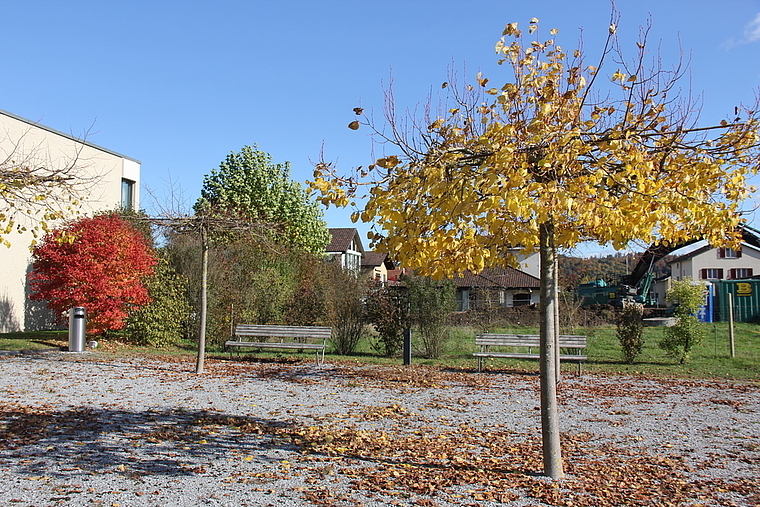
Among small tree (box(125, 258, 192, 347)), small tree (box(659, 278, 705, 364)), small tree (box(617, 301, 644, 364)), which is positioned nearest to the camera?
small tree (box(659, 278, 705, 364))

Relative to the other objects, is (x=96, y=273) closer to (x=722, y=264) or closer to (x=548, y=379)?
(x=548, y=379)

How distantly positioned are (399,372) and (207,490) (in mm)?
7773

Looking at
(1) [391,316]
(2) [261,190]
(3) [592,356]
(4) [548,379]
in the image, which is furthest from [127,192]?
(4) [548,379]

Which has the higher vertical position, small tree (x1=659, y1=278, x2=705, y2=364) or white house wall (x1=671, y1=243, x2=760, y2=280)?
white house wall (x1=671, y1=243, x2=760, y2=280)

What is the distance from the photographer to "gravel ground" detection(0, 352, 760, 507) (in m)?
4.63

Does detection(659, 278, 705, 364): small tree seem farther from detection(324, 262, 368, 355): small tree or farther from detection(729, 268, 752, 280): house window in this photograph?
detection(729, 268, 752, 280): house window

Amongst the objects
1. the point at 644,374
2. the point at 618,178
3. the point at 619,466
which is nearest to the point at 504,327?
the point at 644,374

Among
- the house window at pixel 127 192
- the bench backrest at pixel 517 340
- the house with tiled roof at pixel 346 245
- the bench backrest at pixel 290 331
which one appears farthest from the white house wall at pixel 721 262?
the bench backrest at pixel 290 331

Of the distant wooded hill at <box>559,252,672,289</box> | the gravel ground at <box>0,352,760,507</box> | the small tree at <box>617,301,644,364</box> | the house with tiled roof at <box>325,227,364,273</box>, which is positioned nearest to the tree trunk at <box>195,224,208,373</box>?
the gravel ground at <box>0,352,760,507</box>

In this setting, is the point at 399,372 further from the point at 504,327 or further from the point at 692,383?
the point at 504,327

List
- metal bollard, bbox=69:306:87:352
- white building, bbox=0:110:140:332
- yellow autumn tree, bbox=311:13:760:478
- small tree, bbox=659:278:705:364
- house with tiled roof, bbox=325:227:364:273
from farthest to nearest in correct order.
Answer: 1. house with tiled roof, bbox=325:227:364:273
2. white building, bbox=0:110:140:332
3. metal bollard, bbox=69:306:87:352
4. small tree, bbox=659:278:705:364
5. yellow autumn tree, bbox=311:13:760:478

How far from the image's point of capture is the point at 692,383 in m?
11.1

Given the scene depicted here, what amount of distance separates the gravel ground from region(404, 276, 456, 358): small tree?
4.11 meters

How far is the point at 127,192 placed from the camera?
27.1 m
